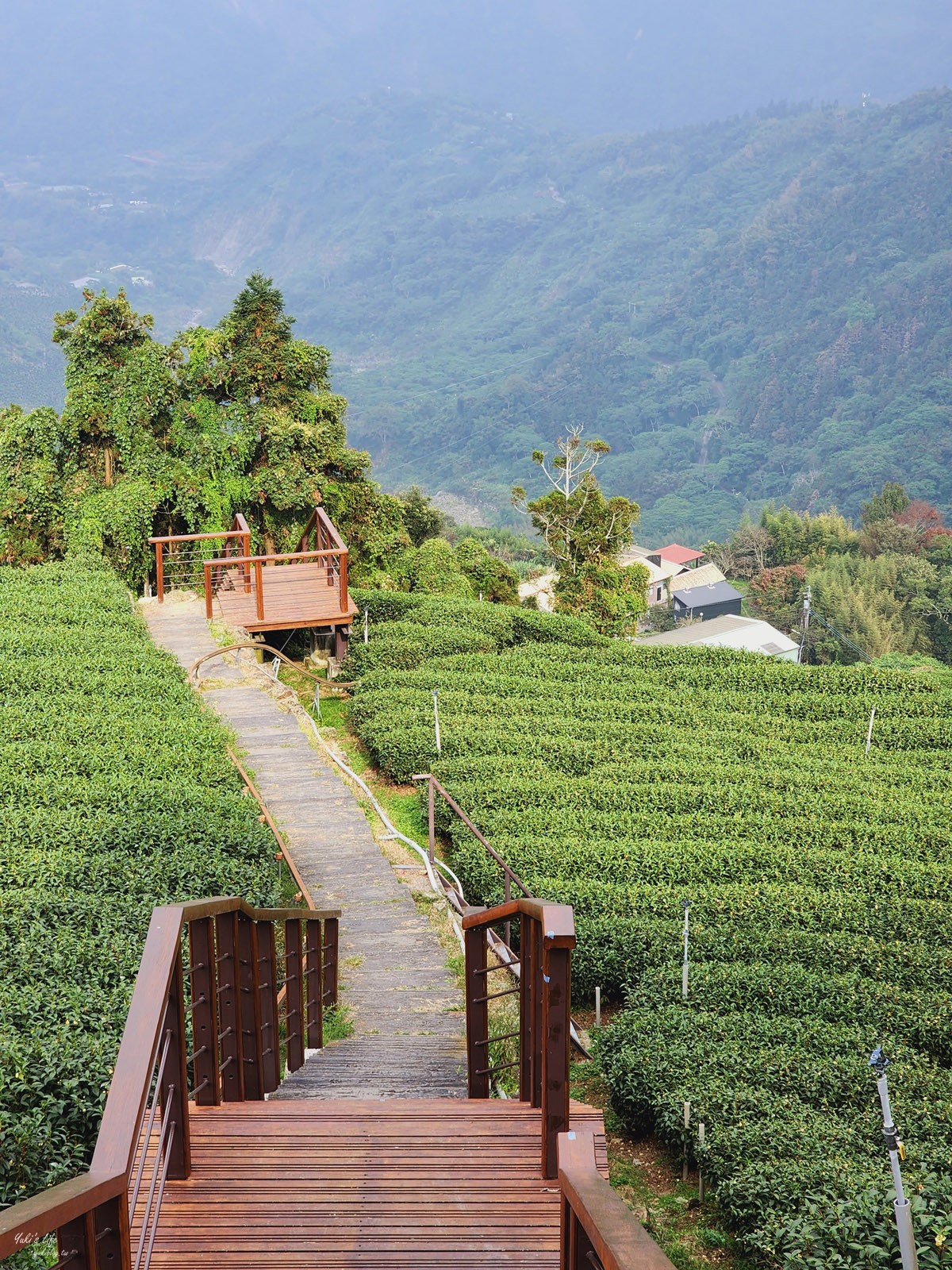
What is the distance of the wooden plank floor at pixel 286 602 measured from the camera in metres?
16.9

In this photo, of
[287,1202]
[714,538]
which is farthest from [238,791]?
[714,538]

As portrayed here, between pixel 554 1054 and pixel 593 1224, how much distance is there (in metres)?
1.61

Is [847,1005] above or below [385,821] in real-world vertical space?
below

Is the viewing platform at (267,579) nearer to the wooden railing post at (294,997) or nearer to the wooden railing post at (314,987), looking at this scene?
the wooden railing post at (314,987)

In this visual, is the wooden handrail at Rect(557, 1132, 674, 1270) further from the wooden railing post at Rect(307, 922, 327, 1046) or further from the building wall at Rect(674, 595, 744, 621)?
the building wall at Rect(674, 595, 744, 621)

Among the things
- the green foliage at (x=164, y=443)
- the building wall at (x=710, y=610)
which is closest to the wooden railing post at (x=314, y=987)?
the green foliage at (x=164, y=443)

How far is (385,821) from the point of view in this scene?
11.3 m

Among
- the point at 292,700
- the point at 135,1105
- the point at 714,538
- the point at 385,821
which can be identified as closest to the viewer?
the point at 135,1105

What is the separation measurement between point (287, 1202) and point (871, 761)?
45.2ft

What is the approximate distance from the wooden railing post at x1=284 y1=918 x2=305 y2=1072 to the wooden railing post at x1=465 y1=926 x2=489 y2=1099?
138 cm

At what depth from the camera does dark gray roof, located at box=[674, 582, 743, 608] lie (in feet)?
253

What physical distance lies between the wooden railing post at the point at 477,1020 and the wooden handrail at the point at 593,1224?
95.8 inches

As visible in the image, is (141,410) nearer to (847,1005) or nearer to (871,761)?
(871,761)

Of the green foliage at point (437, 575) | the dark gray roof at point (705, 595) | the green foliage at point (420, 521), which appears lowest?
the green foliage at point (437, 575)
